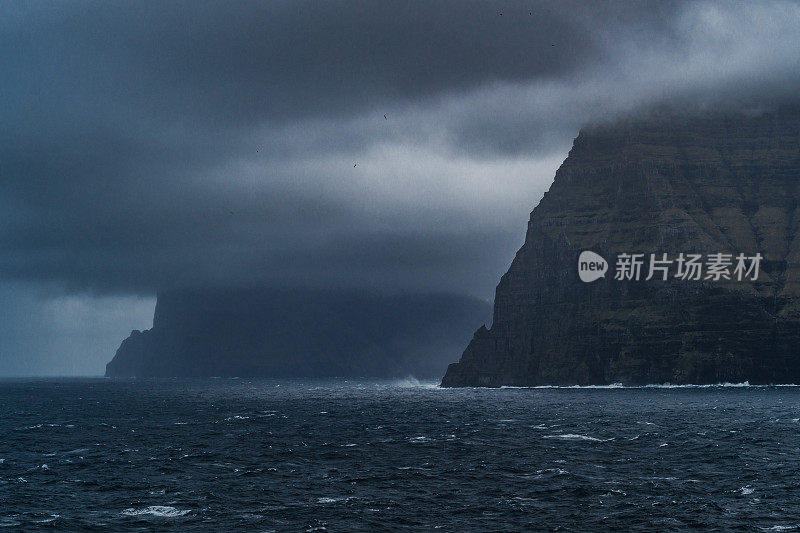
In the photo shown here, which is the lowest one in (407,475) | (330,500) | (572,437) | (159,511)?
(159,511)

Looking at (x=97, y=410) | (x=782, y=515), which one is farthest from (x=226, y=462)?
(x=97, y=410)

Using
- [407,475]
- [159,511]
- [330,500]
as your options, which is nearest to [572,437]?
[407,475]

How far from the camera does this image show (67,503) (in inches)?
2758

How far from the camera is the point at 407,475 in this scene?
82.9 m

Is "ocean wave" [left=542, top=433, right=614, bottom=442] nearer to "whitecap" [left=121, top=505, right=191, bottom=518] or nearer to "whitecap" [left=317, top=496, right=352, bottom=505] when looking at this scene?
"whitecap" [left=317, top=496, right=352, bottom=505]

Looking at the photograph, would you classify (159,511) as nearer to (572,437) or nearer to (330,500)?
(330,500)

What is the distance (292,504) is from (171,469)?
24.2 m

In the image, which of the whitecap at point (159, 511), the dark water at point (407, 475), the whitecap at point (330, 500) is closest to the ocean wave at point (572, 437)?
the dark water at point (407, 475)

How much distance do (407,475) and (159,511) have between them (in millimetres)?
25840

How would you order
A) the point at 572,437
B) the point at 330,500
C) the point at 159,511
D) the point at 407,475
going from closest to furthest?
the point at 159,511, the point at 330,500, the point at 407,475, the point at 572,437

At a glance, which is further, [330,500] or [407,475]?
[407,475]

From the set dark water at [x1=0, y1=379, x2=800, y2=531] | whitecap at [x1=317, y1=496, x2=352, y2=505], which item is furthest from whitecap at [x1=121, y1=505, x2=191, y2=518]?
whitecap at [x1=317, y1=496, x2=352, y2=505]

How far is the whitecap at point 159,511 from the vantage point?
2549 inches

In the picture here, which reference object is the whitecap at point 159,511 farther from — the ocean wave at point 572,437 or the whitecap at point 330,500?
the ocean wave at point 572,437
